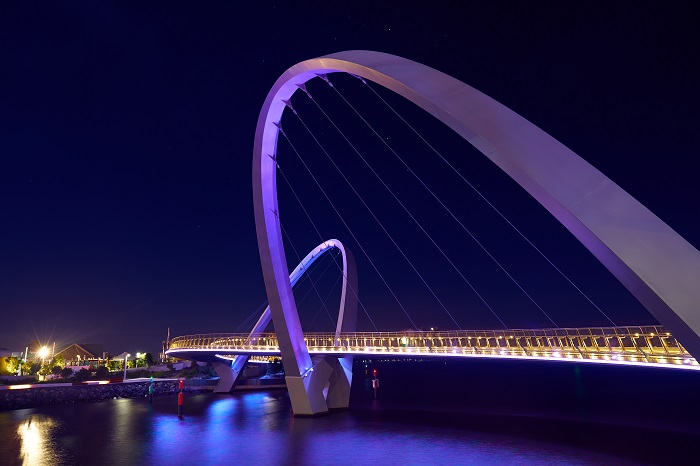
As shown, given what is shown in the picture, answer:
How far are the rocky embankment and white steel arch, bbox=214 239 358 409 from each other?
5.98m

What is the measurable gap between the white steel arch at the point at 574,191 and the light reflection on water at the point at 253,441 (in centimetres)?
1001

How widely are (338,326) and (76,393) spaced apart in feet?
77.4

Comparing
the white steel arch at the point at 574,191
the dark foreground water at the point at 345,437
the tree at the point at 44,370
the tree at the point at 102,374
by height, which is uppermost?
the white steel arch at the point at 574,191

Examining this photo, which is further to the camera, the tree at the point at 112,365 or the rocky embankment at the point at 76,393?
the tree at the point at 112,365

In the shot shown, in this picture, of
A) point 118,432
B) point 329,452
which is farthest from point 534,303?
point 118,432

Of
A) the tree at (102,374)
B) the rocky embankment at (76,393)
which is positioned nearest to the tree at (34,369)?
the tree at (102,374)

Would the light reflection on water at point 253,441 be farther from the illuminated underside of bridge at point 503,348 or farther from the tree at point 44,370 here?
the tree at point 44,370

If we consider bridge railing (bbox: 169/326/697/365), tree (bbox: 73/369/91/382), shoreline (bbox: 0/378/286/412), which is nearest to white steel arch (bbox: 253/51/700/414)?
bridge railing (bbox: 169/326/697/365)

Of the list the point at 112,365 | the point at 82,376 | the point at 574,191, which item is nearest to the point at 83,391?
the point at 82,376

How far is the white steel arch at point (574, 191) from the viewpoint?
7762mm

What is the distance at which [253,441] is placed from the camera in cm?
1988

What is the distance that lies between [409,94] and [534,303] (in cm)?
1147

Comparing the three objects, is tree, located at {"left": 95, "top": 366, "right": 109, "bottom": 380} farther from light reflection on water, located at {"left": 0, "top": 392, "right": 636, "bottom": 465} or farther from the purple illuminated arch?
light reflection on water, located at {"left": 0, "top": 392, "right": 636, "bottom": 465}

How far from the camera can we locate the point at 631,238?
8.36 m
